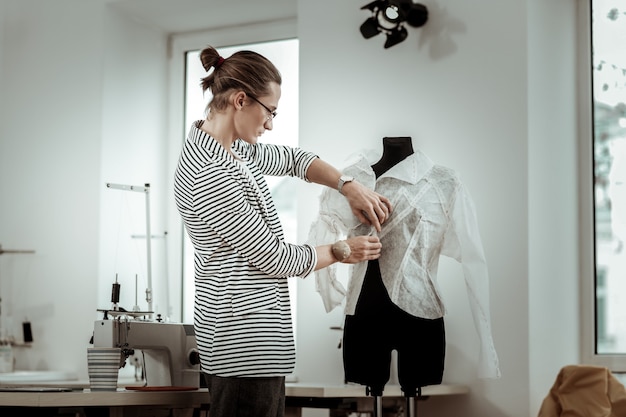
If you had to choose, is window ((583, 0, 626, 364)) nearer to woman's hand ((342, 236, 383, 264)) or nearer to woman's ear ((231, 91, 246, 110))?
woman's hand ((342, 236, 383, 264))

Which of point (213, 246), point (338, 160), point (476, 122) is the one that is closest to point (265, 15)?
point (338, 160)

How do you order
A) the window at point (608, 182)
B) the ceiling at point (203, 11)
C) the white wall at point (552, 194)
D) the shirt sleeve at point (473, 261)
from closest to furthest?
the shirt sleeve at point (473, 261)
the white wall at point (552, 194)
the window at point (608, 182)
the ceiling at point (203, 11)

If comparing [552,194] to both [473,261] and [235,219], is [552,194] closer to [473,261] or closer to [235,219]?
[473,261]

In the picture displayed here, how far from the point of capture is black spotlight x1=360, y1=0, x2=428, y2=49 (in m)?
3.44

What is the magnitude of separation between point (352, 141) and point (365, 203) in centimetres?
102

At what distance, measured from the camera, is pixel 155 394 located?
8.29 feet

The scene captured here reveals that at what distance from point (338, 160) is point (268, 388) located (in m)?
1.51

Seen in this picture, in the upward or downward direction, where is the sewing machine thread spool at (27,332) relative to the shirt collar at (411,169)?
downward

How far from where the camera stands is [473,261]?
285cm

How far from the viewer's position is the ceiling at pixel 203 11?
13.4 ft

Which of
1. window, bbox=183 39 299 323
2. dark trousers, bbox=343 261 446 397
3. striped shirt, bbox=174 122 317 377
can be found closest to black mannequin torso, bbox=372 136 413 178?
dark trousers, bbox=343 261 446 397

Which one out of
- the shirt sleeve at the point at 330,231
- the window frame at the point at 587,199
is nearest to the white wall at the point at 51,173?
the shirt sleeve at the point at 330,231

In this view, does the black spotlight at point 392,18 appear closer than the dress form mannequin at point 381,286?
No

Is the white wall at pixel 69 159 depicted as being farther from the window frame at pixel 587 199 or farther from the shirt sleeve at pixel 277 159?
the window frame at pixel 587 199
